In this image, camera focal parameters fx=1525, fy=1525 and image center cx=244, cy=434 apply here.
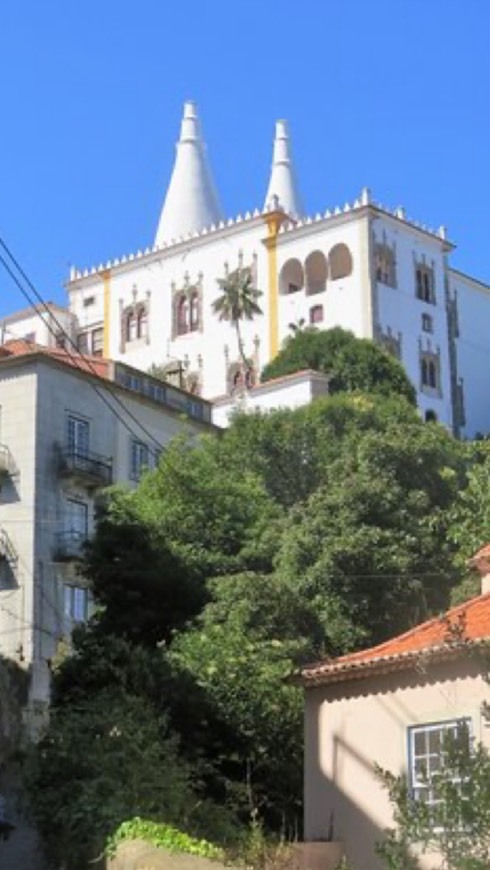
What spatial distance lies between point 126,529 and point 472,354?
210ft

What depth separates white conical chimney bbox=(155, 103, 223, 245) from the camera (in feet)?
339

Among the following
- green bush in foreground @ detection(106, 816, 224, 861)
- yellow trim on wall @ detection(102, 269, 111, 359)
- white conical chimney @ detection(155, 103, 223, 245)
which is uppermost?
white conical chimney @ detection(155, 103, 223, 245)

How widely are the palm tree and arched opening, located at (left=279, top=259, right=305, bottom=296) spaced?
57.4 inches

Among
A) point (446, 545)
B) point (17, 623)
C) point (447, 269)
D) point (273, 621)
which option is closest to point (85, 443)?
point (17, 623)

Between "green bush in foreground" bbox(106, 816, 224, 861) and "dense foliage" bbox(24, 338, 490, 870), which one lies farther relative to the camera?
"dense foliage" bbox(24, 338, 490, 870)

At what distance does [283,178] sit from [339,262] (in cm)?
2146

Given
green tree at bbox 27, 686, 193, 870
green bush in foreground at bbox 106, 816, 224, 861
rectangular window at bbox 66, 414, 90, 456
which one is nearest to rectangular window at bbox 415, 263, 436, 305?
rectangular window at bbox 66, 414, 90, 456

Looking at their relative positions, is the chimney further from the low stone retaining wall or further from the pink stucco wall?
the low stone retaining wall

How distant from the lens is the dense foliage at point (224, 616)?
20.5m

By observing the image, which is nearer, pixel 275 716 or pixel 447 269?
pixel 275 716

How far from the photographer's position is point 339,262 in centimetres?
8694

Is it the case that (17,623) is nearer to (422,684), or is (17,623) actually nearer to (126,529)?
(126,529)

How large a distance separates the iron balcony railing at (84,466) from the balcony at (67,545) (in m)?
2.05

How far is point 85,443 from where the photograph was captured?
54500 mm
